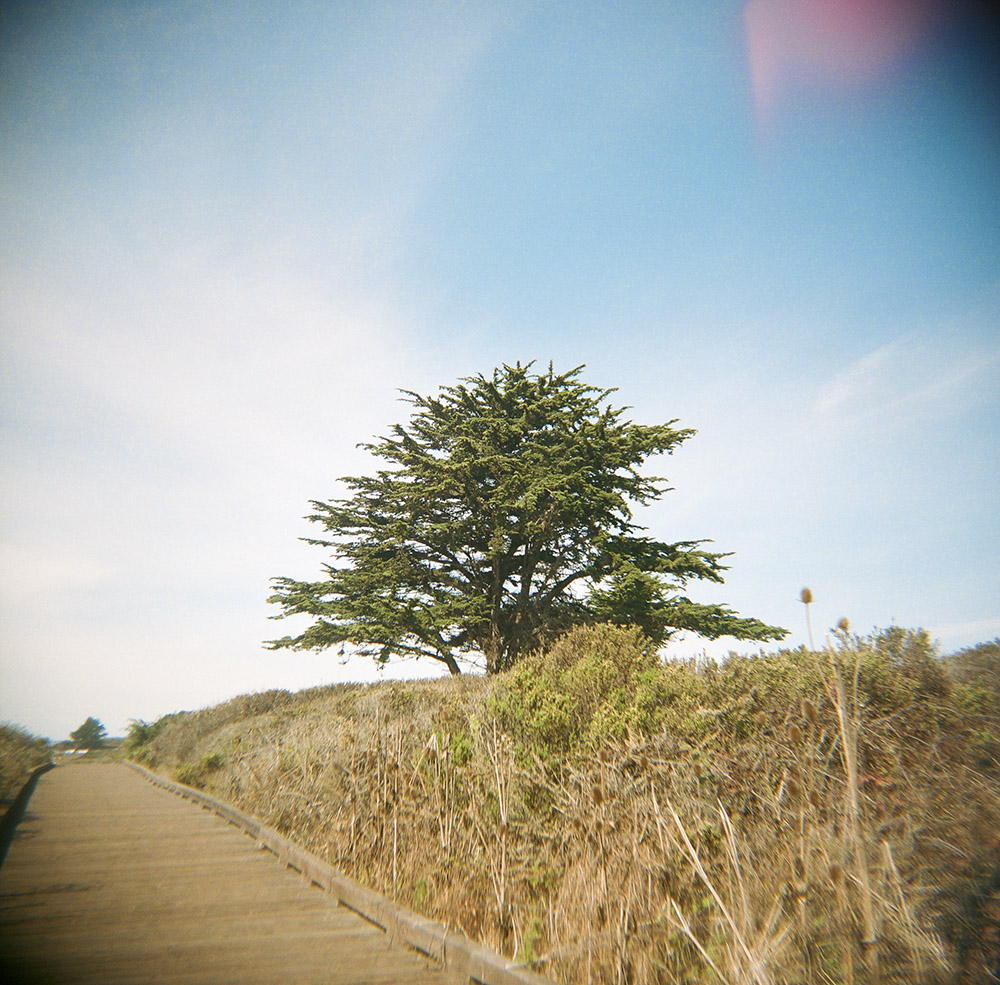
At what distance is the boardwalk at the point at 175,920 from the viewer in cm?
406

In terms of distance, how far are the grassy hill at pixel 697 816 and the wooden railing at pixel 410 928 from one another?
0.21m

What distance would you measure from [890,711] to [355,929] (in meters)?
5.50

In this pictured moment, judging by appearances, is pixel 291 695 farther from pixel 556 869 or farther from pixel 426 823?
pixel 556 869

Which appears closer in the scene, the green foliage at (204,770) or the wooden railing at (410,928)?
the wooden railing at (410,928)

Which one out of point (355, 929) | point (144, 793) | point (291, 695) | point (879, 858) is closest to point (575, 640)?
point (355, 929)

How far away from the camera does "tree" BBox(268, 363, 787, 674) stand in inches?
683

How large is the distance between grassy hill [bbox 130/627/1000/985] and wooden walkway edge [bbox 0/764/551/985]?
305 millimetres

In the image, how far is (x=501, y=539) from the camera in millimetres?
18469

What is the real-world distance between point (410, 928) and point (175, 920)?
2.35m

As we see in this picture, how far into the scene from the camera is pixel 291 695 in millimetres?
21484

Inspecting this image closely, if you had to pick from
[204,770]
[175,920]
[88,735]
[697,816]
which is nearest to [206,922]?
[175,920]

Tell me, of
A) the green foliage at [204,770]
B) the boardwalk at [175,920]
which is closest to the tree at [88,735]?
the green foliage at [204,770]

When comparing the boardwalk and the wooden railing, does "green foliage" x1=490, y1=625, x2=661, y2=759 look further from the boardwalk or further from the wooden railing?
the boardwalk

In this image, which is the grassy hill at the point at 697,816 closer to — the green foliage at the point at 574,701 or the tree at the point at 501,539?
the green foliage at the point at 574,701
